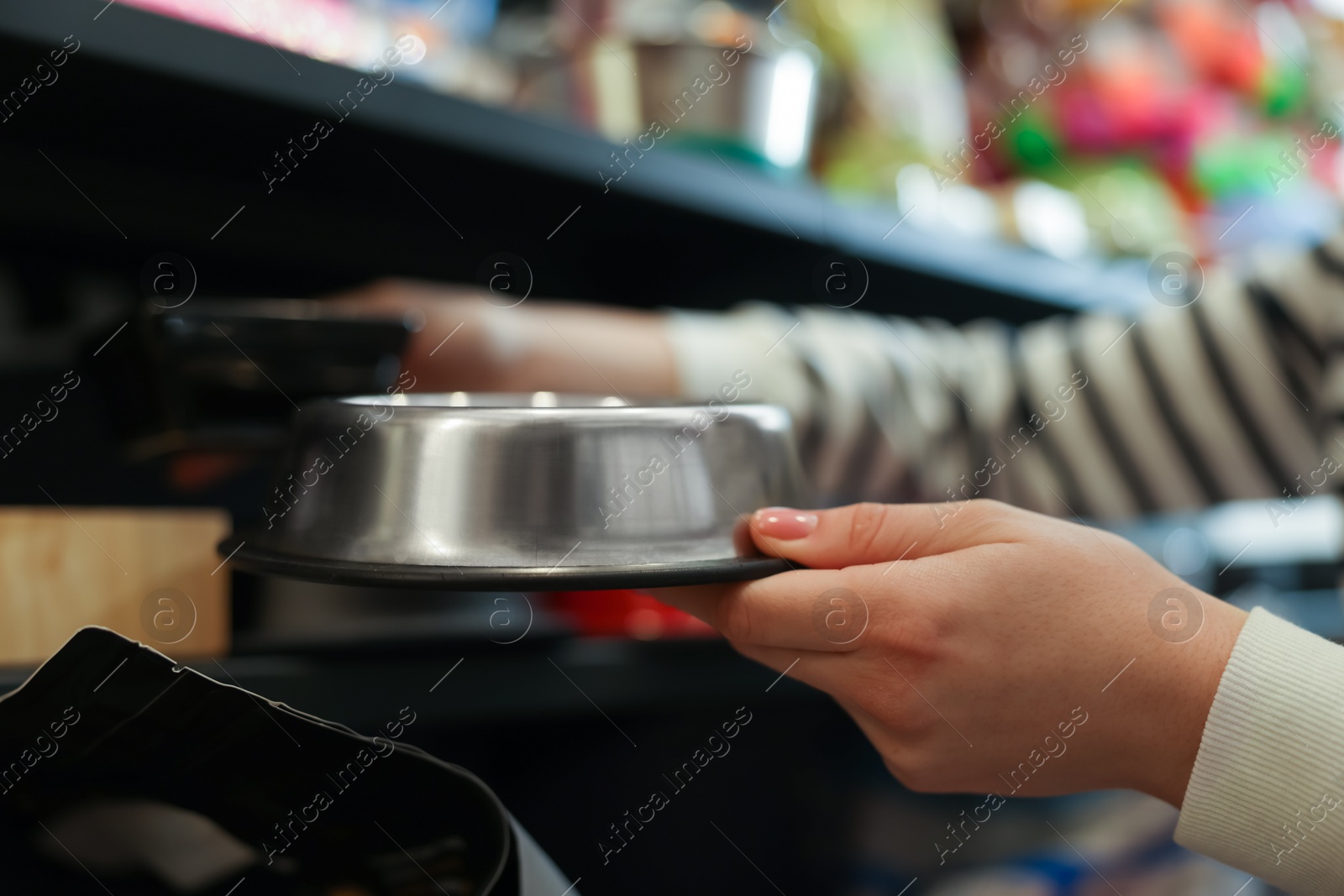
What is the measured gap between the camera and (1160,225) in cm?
148

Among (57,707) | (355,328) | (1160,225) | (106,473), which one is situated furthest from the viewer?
(1160,225)

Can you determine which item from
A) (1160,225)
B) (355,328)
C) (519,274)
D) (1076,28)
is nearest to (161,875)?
(355,328)

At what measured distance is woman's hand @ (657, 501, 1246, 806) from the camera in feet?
1.40

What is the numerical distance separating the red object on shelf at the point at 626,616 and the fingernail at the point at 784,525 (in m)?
0.48

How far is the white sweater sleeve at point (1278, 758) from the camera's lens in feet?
1.47

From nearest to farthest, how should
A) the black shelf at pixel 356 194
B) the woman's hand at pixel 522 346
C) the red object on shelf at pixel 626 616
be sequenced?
the black shelf at pixel 356 194 → the woman's hand at pixel 522 346 → the red object on shelf at pixel 626 616

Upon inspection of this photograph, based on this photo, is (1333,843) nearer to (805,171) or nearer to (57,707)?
(57,707)

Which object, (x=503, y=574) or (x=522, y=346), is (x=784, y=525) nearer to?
(x=503, y=574)

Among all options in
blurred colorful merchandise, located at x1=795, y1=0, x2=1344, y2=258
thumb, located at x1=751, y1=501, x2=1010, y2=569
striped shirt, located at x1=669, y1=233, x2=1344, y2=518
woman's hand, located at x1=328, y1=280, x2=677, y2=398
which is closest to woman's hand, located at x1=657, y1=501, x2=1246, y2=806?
thumb, located at x1=751, y1=501, x2=1010, y2=569

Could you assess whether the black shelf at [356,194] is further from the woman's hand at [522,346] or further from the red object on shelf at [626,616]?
the red object on shelf at [626,616]

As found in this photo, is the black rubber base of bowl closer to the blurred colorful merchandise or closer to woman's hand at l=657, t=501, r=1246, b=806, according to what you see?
woman's hand at l=657, t=501, r=1246, b=806

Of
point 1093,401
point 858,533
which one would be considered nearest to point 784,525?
point 858,533

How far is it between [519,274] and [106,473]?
46 cm

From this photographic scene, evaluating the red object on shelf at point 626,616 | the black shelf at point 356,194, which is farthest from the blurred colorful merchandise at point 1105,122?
the red object on shelf at point 626,616
